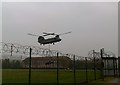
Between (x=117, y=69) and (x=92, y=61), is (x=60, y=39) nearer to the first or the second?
(x=92, y=61)

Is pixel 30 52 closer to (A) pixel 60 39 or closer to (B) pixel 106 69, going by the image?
(A) pixel 60 39

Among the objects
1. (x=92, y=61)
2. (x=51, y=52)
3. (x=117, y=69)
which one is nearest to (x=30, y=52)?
(x=51, y=52)

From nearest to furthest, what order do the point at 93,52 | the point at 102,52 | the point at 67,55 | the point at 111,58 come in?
the point at 67,55 < the point at 93,52 < the point at 102,52 < the point at 111,58

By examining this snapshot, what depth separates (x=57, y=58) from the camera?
17.0m

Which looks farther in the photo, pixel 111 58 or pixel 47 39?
pixel 111 58

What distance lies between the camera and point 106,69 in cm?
3653

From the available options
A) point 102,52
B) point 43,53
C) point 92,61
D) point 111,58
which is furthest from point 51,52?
point 111,58

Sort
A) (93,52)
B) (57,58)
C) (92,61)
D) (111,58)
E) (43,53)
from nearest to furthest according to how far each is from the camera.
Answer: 1. (43,53)
2. (57,58)
3. (92,61)
4. (93,52)
5. (111,58)

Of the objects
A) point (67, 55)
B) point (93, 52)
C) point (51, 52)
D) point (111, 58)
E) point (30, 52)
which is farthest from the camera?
point (111, 58)

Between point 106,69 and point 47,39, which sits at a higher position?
point 47,39

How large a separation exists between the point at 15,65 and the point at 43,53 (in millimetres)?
4812

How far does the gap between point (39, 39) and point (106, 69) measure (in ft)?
35.3

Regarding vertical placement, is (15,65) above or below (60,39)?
below

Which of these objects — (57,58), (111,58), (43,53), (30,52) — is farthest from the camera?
(111,58)
